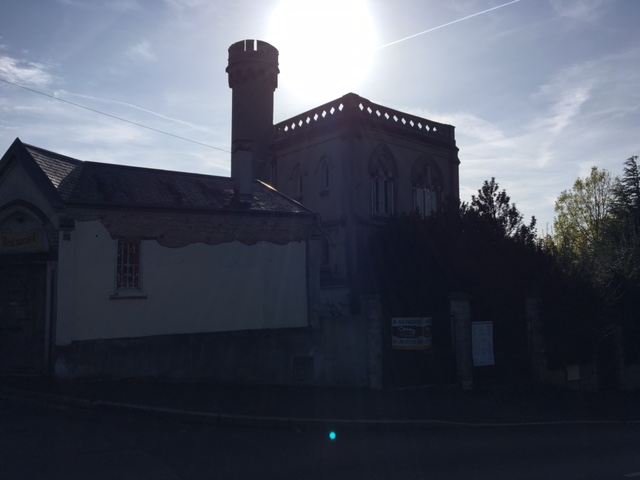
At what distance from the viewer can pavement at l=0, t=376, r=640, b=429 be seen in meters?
11.3

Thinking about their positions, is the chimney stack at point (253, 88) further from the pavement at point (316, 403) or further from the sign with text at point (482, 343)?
the pavement at point (316, 403)

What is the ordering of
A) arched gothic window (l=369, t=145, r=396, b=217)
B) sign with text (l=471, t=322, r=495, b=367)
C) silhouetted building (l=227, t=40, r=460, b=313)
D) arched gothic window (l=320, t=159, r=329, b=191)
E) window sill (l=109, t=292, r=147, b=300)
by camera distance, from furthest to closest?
arched gothic window (l=320, t=159, r=329, b=191) < arched gothic window (l=369, t=145, r=396, b=217) < silhouetted building (l=227, t=40, r=460, b=313) < sign with text (l=471, t=322, r=495, b=367) < window sill (l=109, t=292, r=147, b=300)

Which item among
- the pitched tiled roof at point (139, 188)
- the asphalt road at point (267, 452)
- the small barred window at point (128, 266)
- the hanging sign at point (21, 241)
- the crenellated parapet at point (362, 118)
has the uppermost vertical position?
the crenellated parapet at point (362, 118)

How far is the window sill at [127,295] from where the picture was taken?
49.1ft

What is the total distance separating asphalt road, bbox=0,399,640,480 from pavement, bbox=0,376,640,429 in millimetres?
236

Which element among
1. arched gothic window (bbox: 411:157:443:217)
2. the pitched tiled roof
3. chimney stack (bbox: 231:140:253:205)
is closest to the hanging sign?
the pitched tiled roof

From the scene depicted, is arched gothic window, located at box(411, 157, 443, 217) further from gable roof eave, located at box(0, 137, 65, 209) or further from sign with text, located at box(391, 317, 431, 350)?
gable roof eave, located at box(0, 137, 65, 209)

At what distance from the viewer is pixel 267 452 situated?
913 centimetres

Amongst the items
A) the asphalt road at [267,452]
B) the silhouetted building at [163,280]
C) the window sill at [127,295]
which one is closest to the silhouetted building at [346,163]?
the silhouetted building at [163,280]

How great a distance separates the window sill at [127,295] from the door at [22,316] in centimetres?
156

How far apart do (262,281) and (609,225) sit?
25250mm

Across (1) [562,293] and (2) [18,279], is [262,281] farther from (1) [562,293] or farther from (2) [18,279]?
(1) [562,293]

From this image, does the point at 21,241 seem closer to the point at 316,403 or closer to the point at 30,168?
the point at 30,168

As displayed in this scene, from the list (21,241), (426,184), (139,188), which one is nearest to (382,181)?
(426,184)
